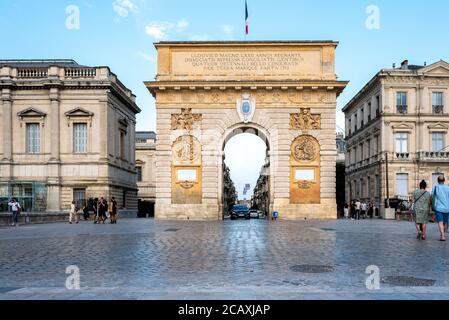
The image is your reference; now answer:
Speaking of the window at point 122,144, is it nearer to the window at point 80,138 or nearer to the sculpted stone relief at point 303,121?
the window at point 80,138

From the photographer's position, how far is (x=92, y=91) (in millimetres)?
40938

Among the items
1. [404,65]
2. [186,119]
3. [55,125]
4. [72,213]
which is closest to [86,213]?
[72,213]

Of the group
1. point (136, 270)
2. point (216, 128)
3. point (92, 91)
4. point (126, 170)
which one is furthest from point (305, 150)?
point (136, 270)

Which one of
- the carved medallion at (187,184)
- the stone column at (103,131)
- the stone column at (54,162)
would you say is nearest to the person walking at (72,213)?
the carved medallion at (187,184)

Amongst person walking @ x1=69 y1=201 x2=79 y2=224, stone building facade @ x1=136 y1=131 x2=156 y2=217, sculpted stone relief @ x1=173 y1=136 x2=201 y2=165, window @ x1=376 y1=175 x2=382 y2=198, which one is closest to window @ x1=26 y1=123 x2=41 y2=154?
person walking @ x1=69 y1=201 x2=79 y2=224

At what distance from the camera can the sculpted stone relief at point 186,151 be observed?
32062 millimetres

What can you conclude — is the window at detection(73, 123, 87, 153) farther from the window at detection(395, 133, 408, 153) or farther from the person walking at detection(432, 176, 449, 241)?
the person walking at detection(432, 176, 449, 241)

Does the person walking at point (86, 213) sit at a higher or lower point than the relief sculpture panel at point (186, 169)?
lower

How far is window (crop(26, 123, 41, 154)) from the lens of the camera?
134ft

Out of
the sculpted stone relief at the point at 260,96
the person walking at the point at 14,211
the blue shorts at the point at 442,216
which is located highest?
the sculpted stone relief at the point at 260,96

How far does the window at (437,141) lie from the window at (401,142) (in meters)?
2.53

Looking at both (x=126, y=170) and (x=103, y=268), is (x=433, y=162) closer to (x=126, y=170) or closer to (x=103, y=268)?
(x=126, y=170)

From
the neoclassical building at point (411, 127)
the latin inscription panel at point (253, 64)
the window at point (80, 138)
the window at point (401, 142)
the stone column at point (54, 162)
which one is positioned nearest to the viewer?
the latin inscription panel at point (253, 64)

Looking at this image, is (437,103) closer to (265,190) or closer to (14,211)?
(265,190)
